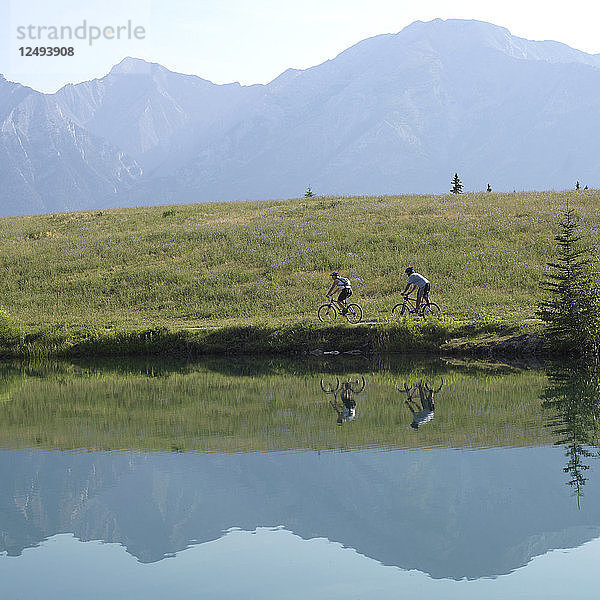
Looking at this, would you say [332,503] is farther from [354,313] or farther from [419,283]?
[354,313]

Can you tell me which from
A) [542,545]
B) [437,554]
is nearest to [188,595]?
[437,554]

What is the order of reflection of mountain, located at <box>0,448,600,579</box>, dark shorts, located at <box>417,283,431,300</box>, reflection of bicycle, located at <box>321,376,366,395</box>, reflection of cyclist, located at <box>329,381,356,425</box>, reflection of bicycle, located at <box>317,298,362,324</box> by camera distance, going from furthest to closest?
1. reflection of bicycle, located at <box>317,298,362,324</box>
2. dark shorts, located at <box>417,283,431,300</box>
3. reflection of bicycle, located at <box>321,376,366,395</box>
4. reflection of cyclist, located at <box>329,381,356,425</box>
5. reflection of mountain, located at <box>0,448,600,579</box>

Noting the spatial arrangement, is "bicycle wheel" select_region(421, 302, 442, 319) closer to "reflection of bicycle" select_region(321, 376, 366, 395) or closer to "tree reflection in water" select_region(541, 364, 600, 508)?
"tree reflection in water" select_region(541, 364, 600, 508)

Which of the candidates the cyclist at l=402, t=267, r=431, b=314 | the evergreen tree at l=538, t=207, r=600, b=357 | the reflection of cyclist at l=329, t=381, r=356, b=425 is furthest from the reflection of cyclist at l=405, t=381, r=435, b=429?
the cyclist at l=402, t=267, r=431, b=314

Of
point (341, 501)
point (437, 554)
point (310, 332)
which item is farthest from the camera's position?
point (310, 332)

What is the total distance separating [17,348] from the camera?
39.7 meters

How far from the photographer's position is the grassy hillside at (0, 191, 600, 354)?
44.8 meters

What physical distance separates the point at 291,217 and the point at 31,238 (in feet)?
66.1

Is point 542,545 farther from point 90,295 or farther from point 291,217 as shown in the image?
point 291,217

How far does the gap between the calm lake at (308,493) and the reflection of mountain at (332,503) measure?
0.05 metres

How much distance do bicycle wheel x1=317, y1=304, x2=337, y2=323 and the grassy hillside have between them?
2.36 ft

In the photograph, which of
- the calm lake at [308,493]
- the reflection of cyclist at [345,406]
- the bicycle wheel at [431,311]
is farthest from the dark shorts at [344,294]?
the calm lake at [308,493]

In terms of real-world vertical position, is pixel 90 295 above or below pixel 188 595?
above

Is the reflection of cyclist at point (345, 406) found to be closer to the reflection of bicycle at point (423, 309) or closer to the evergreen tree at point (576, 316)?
the evergreen tree at point (576, 316)
